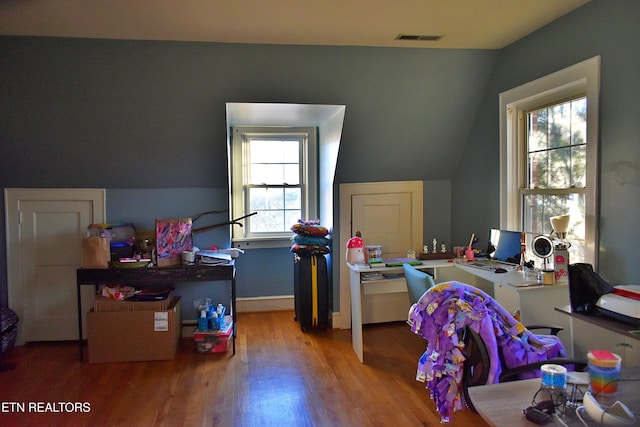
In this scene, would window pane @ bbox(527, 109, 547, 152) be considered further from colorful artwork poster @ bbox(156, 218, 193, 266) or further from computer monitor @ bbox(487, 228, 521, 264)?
colorful artwork poster @ bbox(156, 218, 193, 266)

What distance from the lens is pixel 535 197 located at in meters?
3.58

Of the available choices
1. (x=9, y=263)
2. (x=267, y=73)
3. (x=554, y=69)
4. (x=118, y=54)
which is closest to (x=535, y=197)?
(x=554, y=69)

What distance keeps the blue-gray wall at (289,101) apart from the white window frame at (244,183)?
584mm

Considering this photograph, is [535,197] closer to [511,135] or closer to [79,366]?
[511,135]

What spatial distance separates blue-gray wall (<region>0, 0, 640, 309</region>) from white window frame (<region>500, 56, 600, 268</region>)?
0.06 m

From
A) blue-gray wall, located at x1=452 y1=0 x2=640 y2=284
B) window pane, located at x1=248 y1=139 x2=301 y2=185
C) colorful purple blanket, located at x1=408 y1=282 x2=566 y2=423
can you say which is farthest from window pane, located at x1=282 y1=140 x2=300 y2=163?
colorful purple blanket, located at x1=408 y1=282 x2=566 y2=423

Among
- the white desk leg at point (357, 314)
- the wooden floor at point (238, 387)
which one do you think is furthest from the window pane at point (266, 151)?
the wooden floor at point (238, 387)

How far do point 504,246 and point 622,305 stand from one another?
147 cm

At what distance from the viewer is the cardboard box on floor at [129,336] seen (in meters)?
3.62

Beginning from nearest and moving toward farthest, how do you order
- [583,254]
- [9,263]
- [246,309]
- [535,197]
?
[583,254]
[535,197]
[9,263]
[246,309]

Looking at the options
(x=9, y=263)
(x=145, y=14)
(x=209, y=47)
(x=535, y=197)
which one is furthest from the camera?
(x=9, y=263)

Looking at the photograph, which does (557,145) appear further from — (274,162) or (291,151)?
(274,162)

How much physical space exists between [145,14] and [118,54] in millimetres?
627

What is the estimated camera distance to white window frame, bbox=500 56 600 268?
9.37 ft
